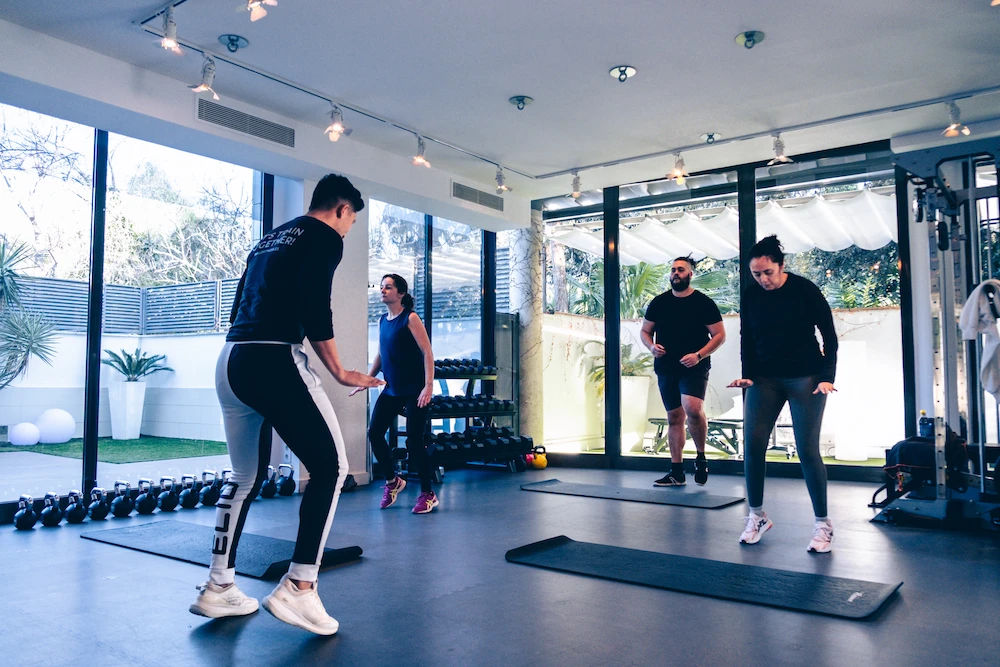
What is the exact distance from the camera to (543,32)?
3990 millimetres

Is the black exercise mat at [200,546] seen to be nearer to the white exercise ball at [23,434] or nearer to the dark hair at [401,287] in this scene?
the white exercise ball at [23,434]

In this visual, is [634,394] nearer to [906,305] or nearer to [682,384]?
[682,384]

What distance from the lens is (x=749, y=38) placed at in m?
4.05

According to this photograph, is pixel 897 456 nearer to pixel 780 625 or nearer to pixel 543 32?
pixel 780 625

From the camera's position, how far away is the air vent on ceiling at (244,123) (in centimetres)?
464

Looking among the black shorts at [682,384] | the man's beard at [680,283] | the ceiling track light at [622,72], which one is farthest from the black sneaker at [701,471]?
the ceiling track light at [622,72]

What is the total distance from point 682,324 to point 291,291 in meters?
3.46

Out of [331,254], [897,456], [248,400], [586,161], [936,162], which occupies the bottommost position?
[897,456]

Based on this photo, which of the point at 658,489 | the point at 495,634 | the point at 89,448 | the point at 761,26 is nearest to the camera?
the point at 495,634

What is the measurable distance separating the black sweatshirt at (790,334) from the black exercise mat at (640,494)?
1.43 meters

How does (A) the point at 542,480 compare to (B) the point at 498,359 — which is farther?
(B) the point at 498,359

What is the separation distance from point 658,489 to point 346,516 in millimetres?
2280

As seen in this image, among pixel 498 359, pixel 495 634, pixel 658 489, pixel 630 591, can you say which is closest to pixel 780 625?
pixel 630 591

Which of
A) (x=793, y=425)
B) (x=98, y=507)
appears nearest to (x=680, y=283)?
(x=793, y=425)
